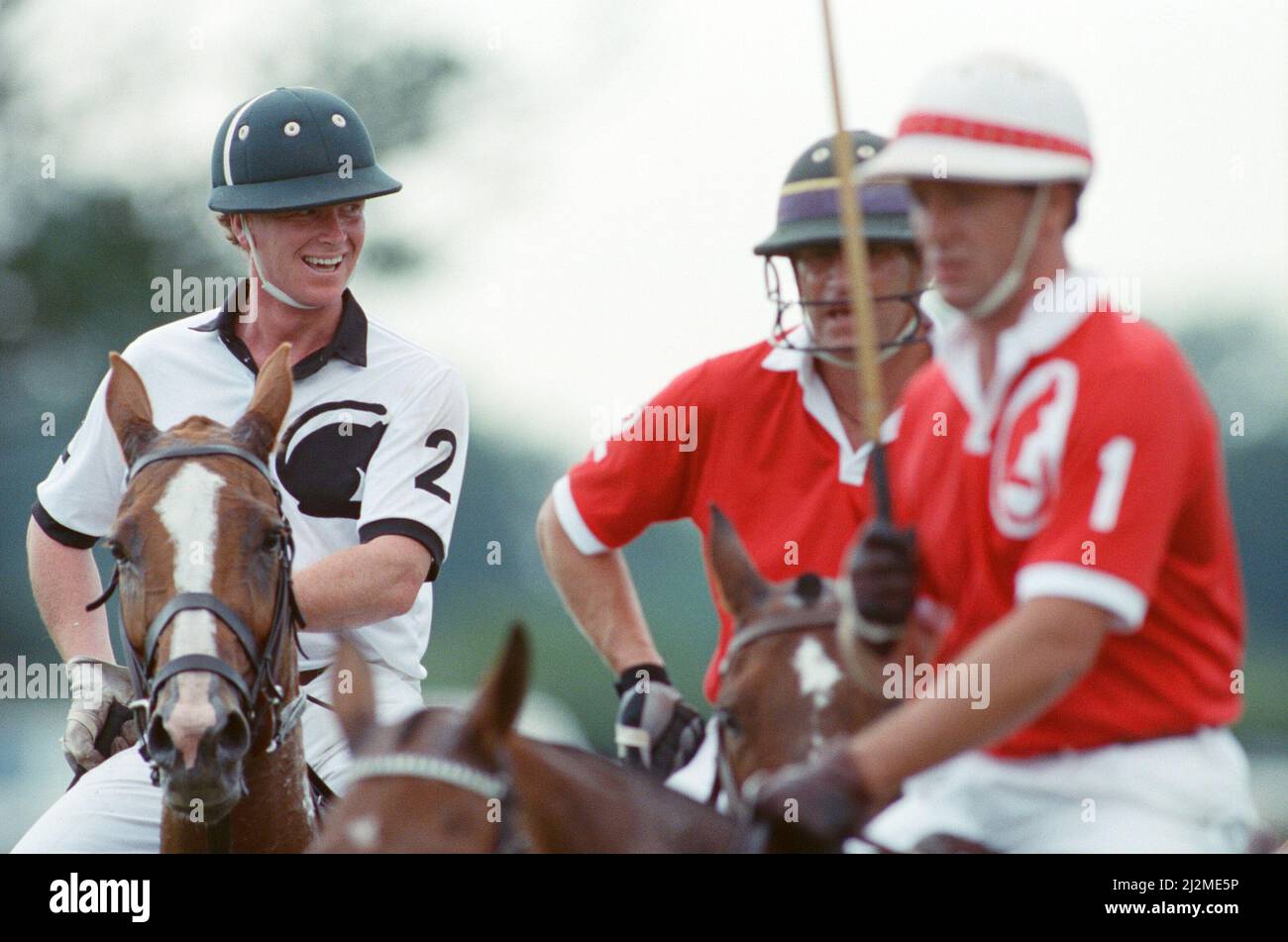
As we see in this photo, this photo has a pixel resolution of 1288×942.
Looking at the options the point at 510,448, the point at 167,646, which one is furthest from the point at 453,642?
the point at 167,646

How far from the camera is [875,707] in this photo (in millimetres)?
3402

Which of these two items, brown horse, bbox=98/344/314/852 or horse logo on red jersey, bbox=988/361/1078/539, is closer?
horse logo on red jersey, bbox=988/361/1078/539

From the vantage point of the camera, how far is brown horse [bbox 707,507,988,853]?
3357 millimetres

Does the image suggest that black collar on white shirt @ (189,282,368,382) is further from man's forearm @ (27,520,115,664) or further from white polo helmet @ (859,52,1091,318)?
white polo helmet @ (859,52,1091,318)

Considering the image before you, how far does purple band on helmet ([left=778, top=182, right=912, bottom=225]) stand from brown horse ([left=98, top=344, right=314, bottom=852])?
1340mm

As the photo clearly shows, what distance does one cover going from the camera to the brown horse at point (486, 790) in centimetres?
257

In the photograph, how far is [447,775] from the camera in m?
2.60

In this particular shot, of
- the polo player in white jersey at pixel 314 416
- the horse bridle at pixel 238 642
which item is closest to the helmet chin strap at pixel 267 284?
the polo player in white jersey at pixel 314 416

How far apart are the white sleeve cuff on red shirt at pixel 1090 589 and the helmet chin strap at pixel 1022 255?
0.47 meters

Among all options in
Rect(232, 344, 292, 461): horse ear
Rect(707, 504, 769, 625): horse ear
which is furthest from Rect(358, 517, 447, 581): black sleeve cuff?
Rect(707, 504, 769, 625): horse ear

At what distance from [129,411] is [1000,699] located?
2.36 m
